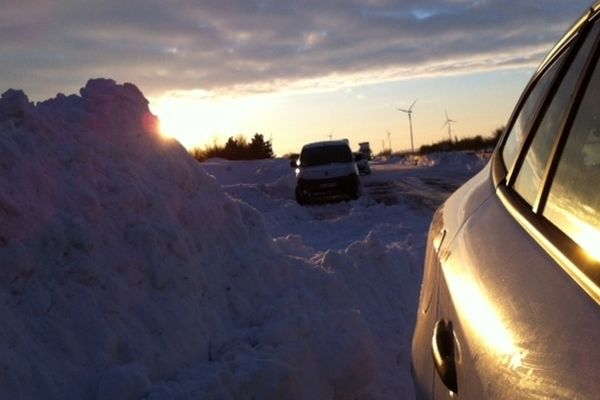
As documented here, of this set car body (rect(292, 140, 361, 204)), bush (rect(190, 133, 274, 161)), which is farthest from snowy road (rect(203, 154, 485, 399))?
bush (rect(190, 133, 274, 161))

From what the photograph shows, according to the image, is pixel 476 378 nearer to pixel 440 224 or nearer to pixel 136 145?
pixel 440 224

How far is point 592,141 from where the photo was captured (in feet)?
6.63

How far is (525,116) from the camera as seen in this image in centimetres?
309

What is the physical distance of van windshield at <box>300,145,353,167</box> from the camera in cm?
2162

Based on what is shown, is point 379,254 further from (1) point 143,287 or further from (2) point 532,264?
(2) point 532,264

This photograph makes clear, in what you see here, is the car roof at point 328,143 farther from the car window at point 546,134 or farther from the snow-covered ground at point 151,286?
the car window at point 546,134

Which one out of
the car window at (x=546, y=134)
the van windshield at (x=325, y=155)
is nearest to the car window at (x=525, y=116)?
the car window at (x=546, y=134)

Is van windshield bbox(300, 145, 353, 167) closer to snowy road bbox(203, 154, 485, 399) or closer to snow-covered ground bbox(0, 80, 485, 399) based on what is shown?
snowy road bbox(203, 154, 485, 399)

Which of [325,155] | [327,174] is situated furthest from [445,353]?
[325,155]

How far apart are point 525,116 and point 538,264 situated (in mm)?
1377

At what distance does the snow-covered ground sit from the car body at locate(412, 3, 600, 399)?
210 cm

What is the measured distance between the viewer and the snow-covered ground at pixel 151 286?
4645 millimetres

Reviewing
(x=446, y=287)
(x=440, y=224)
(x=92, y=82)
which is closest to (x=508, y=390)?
(x=446, y=287)

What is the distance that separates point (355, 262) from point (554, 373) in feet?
21.1
